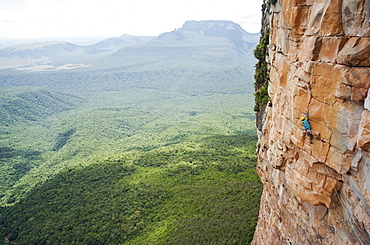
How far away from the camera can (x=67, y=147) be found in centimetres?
7444

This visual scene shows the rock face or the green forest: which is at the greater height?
the rock face

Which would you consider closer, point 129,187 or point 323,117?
point 323,117

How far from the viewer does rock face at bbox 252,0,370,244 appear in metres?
7.07

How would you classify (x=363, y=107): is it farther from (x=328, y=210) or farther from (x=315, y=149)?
(x=328, y=210)

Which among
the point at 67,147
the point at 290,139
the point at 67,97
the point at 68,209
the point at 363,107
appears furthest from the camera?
the point at 67,97

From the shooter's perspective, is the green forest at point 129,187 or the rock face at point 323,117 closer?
the rock face at point 323,117

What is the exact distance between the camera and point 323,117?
836cm

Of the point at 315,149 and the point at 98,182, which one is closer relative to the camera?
the point at 315,149

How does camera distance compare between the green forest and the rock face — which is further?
the green forest

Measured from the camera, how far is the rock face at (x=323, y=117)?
23.2 feet

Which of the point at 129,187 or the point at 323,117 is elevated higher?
the point at 323,117

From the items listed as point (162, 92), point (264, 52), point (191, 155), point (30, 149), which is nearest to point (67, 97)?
point (162, 92)

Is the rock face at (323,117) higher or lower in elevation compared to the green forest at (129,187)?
higher

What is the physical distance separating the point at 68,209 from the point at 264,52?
3262cm
